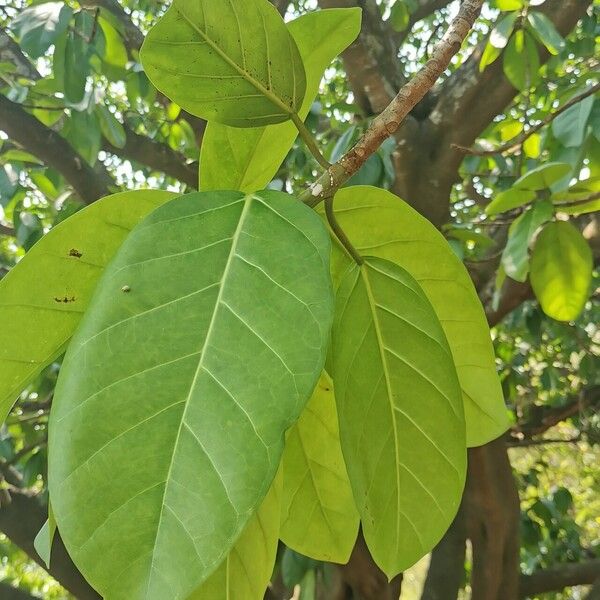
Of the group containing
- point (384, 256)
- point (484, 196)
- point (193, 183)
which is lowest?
point (384, 256)

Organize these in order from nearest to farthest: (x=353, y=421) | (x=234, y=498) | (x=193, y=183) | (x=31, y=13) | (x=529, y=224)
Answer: (x=234, y=498)
(x=353, y=421)
(x=529, y=224)
(x=31, y=13)
(x=193, y=183)

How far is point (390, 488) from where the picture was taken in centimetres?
37

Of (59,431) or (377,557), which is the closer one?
(59,431)

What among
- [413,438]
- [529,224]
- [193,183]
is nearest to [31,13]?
[193,183]

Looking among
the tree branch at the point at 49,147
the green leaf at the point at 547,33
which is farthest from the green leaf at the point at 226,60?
the tree branch at the point at 49,147

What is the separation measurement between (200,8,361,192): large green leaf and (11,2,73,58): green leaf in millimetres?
1008

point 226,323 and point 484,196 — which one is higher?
point 484,196

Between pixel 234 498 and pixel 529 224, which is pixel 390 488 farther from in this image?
pixel 529 224

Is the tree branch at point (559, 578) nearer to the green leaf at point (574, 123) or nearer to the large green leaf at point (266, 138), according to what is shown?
the green leaf at point (574, 123)

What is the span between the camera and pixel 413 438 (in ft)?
1.23

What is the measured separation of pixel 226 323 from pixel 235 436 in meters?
0.05

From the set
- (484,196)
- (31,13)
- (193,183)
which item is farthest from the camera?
(484,196)

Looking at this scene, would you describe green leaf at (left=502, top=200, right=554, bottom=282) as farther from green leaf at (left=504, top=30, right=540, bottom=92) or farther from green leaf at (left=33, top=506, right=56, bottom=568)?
green leaf at (left=33, top=506, right=56, bottom=568)

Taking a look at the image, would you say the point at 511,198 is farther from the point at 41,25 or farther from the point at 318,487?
the point at 41,25
